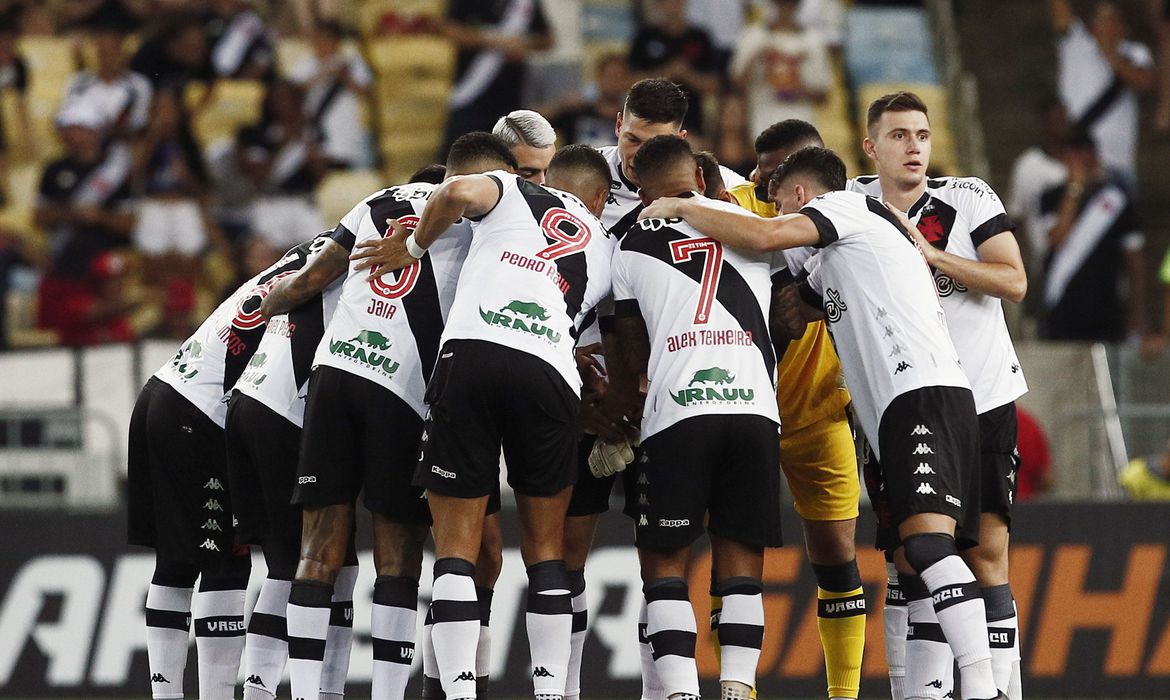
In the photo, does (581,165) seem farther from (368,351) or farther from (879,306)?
(879,306)

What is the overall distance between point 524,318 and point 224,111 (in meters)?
10.1

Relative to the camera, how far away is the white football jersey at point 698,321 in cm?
749

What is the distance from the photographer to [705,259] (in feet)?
25.1

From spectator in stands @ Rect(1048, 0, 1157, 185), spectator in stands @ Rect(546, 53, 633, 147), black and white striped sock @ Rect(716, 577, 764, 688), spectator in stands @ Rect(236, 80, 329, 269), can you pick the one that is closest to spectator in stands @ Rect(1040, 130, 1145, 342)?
spectator in stands @ Rect(1048, 0, 1157, 185)

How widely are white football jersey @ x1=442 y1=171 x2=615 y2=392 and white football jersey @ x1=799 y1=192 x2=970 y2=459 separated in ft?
3.45

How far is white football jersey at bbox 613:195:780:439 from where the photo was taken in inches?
295

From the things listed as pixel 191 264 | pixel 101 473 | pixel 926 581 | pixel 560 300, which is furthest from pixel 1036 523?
pixel 191 264

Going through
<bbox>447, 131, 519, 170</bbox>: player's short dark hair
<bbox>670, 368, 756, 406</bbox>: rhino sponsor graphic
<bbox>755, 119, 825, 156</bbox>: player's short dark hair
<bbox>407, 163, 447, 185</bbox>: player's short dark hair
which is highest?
<bbox>755, 119, 825, 156</bbox>: player's short dark hair

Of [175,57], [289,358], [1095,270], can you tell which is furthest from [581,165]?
[175,57]

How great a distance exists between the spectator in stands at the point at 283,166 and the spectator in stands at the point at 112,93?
1.10 metres

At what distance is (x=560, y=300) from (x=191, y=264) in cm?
865

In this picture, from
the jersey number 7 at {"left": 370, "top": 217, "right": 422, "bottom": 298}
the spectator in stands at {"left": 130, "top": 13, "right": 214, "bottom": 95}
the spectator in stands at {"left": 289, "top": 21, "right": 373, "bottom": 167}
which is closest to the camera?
the jersey number 7 at {"left": 370, "top": 217, "right": 422, "bottom": 298}

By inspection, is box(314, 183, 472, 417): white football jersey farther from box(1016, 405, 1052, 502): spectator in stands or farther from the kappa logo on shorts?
box(1016, 405, 1052, 502): spectator in stands

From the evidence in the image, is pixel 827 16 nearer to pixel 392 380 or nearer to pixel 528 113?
pixel 528 113
